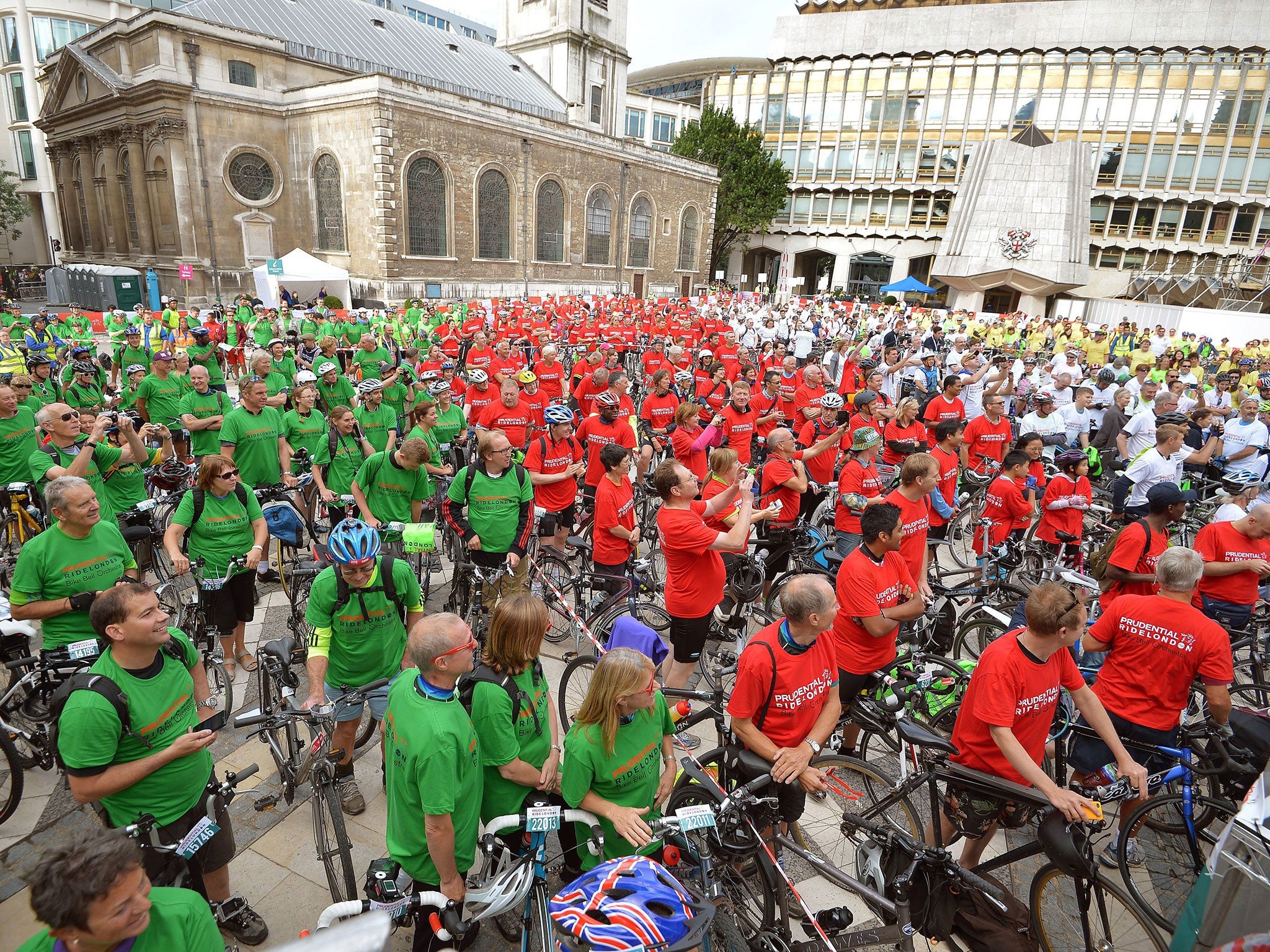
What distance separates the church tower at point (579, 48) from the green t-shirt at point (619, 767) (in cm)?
5375

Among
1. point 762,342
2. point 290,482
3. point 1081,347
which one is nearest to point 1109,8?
point 1081,347

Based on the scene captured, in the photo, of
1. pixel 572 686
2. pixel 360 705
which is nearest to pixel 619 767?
pixel 360 705

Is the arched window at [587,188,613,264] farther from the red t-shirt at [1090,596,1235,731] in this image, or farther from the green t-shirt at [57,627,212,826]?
the green t-shirt at [57,627,212,826]

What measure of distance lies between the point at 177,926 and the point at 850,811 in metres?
3.48

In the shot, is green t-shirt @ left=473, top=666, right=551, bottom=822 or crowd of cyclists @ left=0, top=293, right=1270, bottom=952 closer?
crowd of cyclists @ left=0, top=293, right=1270, bottom=952

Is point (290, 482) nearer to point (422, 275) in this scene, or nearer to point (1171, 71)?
point (422, 275)

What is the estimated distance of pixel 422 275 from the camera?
3353 centimetres

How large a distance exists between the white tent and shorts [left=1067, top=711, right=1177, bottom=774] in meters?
25.3

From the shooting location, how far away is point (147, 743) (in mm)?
Answer: 3062

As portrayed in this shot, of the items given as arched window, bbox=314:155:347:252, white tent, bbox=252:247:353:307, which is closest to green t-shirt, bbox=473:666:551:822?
white tent, bbox=252:247:353:307

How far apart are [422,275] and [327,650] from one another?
1290 inches

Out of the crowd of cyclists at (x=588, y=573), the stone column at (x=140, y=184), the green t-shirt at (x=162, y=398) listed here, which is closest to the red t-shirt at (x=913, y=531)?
the crowd of cyclists at (x=588, y=573)

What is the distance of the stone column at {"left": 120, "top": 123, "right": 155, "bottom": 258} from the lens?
32.2m

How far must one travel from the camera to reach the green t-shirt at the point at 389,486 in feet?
20.6
